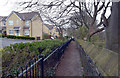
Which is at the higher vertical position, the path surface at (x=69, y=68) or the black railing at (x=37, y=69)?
the black railing at (x=37, y=69)

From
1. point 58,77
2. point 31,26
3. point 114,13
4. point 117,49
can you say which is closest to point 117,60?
point 117,49

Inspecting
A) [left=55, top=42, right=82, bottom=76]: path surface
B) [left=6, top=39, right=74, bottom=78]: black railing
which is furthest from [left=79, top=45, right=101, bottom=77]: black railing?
[left=55, top=42, right=82, bottom=76]: path surface

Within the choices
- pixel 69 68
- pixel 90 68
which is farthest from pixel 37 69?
pixel 69 68

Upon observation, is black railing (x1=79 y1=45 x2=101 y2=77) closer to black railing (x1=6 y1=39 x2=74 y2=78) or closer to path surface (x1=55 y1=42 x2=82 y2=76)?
black railing (x1=6 y1=39 x2=74 y2=78)

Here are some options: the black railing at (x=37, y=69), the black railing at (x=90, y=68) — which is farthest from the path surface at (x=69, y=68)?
the black railing at (x=90, y=68)

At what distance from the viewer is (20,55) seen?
17.5ft

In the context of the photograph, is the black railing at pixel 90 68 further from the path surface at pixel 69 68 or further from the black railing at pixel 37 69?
the path surface at pixel 69 68

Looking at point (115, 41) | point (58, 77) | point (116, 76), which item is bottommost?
point (58, 77)

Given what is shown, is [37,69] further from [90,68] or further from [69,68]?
[69,68]

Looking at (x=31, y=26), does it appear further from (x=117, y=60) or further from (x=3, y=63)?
(x=117, y=60)

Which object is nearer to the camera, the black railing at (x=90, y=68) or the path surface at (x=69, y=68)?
the black railing at (x=90, y=68)

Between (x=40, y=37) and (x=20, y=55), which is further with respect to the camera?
(x=40, y=37)

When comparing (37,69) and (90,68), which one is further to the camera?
(37,69)

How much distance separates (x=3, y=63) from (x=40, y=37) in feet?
84.1
